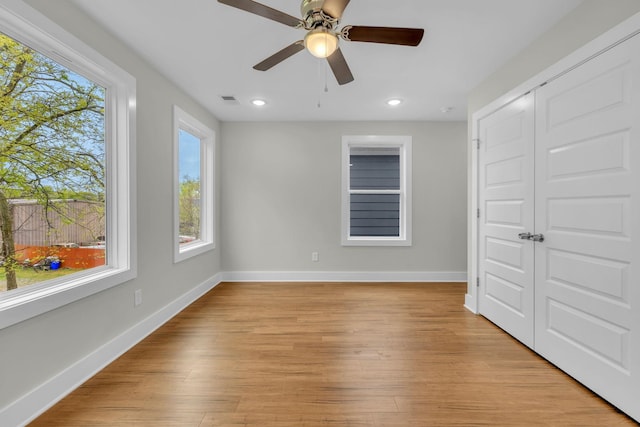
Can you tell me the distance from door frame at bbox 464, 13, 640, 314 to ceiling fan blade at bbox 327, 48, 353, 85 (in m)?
1.44

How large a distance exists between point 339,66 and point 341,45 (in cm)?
48

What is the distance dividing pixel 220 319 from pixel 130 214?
1334 mm

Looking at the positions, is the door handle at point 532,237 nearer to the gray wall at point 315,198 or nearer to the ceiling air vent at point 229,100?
the gray wall at point 315,198

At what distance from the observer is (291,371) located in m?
2.06

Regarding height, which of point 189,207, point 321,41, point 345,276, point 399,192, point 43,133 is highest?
point 321,41

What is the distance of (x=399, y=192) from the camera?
14.9ft

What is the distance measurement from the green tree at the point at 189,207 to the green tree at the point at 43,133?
51.1 inches

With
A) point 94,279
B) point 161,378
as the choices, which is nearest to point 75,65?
point 94,279

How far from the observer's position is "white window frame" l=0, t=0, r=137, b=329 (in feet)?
5.16

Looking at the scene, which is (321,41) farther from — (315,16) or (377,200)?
A: (377,200)

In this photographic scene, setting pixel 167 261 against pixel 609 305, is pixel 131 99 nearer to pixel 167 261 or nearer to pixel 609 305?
pixel 167 261

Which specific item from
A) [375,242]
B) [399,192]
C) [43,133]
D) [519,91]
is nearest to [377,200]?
[399,192]

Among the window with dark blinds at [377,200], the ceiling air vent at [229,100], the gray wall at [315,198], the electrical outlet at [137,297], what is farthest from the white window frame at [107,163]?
the window with dark blinds at [377,200]

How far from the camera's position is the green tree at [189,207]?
352 cm
